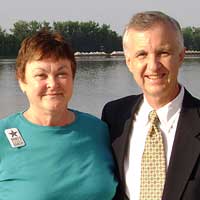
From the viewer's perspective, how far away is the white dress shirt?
91.4 inches

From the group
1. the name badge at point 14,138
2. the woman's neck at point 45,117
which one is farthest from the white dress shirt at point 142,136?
the name badge at point 14,138

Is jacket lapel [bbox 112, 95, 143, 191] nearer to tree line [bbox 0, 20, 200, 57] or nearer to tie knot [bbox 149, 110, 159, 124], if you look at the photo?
tie knot [bbox 149, 110, 159, 124]

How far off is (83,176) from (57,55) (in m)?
0.57

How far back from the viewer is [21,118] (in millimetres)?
2406

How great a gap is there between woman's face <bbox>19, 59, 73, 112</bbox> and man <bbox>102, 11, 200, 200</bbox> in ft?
1.01

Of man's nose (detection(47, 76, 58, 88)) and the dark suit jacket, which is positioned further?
man's nose (detection(47, 76, 58, 88))

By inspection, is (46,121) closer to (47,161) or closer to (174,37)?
(47,161)

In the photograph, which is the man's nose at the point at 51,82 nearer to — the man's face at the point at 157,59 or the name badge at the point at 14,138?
the name badge at the point at 14,138

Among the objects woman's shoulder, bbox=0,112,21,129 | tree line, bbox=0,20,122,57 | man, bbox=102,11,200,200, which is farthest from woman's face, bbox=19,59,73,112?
tree line, bbox=0,20,122,57

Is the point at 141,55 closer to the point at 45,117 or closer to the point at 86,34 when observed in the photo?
the point at 45,117

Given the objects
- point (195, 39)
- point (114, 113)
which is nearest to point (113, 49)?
point (195, 39)

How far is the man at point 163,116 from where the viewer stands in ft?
7.35

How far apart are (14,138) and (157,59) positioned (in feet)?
2.44

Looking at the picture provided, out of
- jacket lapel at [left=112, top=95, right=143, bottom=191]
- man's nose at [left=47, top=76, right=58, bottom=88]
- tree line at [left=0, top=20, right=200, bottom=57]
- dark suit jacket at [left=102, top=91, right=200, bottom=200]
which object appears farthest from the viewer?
tree line at [left=0, top=20, right=200, bottom=57]
